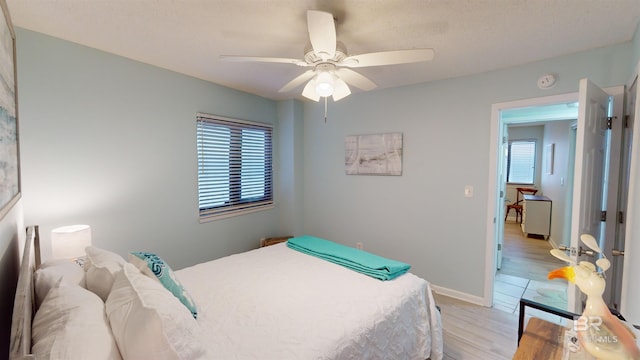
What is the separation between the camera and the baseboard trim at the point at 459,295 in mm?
2813

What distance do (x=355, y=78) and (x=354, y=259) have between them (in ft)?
4.52

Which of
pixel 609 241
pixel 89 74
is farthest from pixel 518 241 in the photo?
pixel 89 74

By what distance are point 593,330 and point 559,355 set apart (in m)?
0.27

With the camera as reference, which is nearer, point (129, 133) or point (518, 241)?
point (129, 133)

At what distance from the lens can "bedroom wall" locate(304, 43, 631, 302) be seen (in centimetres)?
251

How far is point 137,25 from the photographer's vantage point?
6.12ft

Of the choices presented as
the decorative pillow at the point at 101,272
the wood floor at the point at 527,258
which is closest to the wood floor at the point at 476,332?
the wood floor at the point at 527,258

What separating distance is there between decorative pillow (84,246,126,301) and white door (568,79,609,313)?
2.47m

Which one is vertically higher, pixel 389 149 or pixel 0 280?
pixel 389 149

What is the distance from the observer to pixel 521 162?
6.78 meters

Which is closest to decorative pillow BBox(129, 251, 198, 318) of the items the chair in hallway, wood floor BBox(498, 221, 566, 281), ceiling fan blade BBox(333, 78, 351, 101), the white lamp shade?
the white lamp shade

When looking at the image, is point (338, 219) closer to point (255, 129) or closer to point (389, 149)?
point (389, 149)

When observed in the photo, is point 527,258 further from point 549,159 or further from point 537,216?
point 549,159

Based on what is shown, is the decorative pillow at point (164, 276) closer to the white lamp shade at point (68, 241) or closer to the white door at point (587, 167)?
the white lamp shade at point (68, 241)
